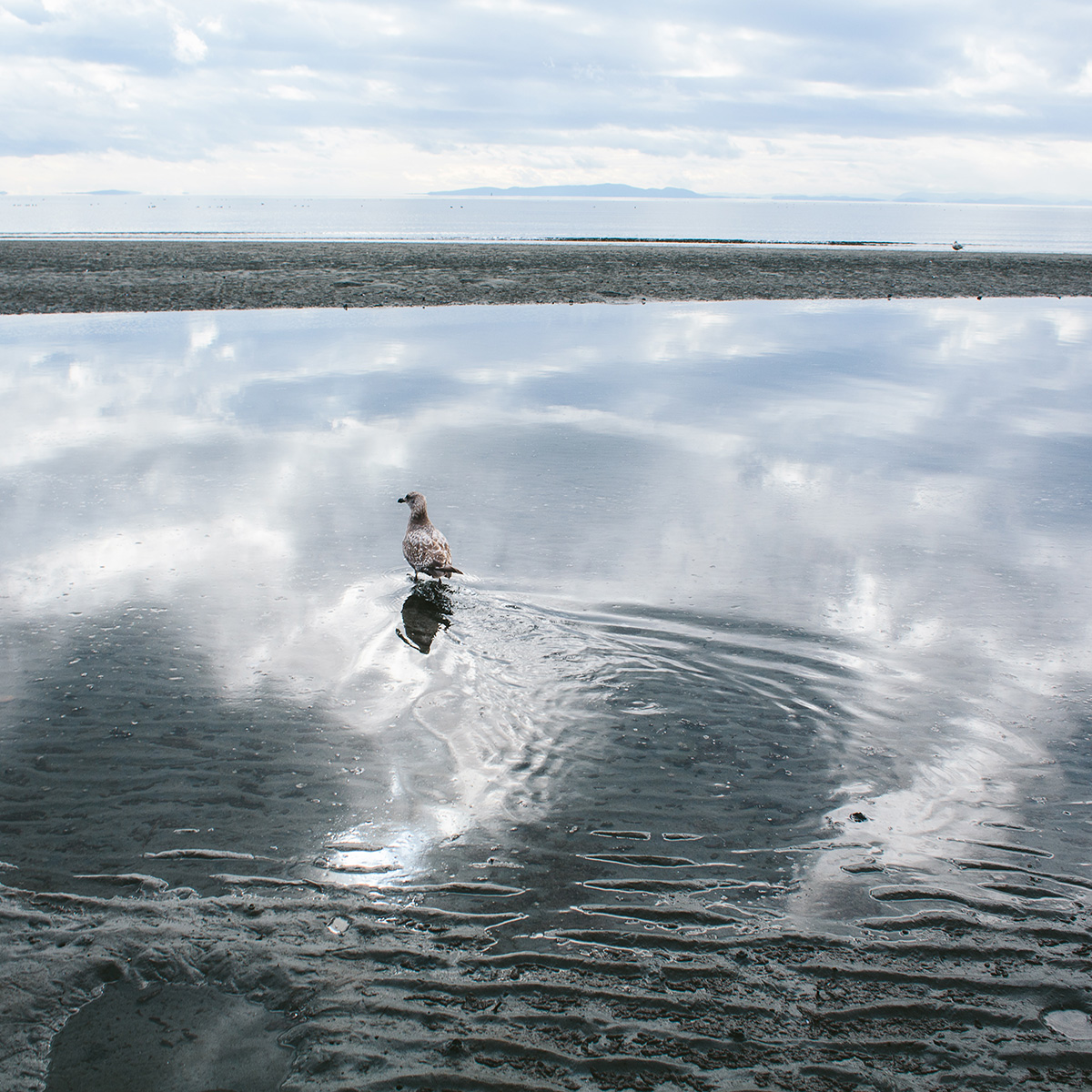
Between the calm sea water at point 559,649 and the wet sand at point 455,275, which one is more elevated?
the wet sand at point 455,275

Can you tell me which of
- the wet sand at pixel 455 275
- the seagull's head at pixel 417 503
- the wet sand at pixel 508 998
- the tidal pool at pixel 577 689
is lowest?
the wet sand at pixel 508 998

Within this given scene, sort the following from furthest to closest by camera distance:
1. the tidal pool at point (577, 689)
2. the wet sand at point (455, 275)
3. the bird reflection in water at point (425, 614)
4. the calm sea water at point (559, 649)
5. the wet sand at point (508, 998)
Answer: the wet sand at point (455, 275) → the bird reflection in water at point (425, 614) → the calm sea water at point (559, 649) → the tidal pool at point (577, 689) → the wet sand at point (508, 998)

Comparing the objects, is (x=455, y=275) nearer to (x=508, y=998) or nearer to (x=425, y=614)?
(x=425, y=614)

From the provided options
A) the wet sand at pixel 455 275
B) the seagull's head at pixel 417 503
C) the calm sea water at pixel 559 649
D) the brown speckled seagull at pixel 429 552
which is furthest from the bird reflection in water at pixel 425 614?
the wet sand at pixel 455 275

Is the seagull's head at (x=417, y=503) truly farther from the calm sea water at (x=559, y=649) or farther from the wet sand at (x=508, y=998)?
the wet sand at (x=508, y=998)

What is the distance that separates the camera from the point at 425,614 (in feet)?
30.2

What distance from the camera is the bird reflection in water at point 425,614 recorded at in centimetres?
872

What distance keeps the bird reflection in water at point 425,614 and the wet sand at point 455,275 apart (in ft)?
93.2

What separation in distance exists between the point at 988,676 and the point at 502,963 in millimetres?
5379

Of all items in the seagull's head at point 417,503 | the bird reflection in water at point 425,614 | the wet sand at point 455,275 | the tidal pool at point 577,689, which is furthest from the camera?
the wet sand at point 455,275

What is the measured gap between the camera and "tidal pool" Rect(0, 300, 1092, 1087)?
5148 millimetres

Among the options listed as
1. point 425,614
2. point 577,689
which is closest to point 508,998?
point 577,689

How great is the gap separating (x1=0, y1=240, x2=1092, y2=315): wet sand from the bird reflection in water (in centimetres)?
2841

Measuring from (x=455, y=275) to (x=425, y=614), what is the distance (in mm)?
41489
